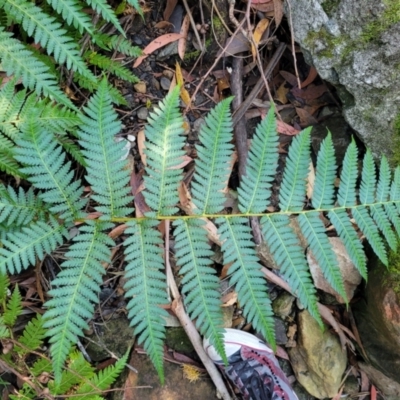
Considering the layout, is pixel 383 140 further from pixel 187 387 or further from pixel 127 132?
pixel 187 387

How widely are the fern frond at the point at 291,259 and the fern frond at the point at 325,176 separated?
0.23m

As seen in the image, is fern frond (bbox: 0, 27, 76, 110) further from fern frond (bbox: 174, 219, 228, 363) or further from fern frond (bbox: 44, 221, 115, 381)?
fern frond (bbox: 174, 219, 228, 363)

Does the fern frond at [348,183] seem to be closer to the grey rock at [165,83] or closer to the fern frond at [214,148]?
the fern frond at [214,148]

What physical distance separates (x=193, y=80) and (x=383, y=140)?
53.5 inches

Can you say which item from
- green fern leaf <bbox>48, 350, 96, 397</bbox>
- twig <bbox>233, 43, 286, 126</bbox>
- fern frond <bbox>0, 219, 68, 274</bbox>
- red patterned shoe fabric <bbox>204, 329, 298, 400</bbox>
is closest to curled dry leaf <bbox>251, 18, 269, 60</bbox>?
twig <bbox>233, 43, 286, 126</bbox>

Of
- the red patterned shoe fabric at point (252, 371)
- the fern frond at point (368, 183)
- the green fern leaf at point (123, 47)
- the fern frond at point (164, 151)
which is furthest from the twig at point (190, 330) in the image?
the fern frond at point (368, 183)

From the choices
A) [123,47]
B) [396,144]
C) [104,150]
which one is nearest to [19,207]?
[104,150]

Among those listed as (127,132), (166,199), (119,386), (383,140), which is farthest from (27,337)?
(383,140)

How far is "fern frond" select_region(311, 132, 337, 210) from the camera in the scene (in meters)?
2.46

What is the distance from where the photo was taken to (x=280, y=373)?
3414 mm

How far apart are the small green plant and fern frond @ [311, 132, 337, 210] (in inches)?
55.8

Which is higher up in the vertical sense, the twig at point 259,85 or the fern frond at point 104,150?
the twig at point 259,85

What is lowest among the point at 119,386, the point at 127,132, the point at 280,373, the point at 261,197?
the point at 119,386

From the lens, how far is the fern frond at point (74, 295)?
2066 millimetres
